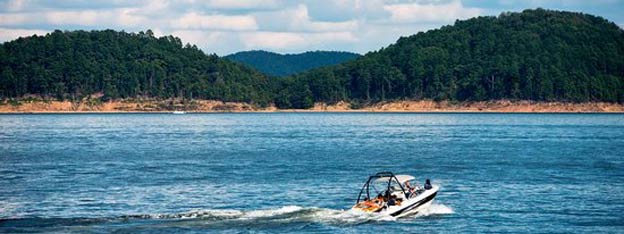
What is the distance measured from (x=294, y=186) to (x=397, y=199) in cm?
1584

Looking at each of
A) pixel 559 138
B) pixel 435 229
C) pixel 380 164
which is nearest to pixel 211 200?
pixel 435 229

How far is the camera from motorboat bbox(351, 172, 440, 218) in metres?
54.4

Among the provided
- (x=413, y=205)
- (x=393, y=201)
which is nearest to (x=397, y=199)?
(x=393, y=201)

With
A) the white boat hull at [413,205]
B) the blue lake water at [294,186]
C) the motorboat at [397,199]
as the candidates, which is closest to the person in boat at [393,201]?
the motorboat at [397,199]

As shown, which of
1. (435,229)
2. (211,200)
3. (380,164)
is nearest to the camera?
(435,229)

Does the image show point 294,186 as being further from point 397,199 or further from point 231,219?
point 231,219

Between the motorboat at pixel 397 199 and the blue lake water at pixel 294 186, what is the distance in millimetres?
612

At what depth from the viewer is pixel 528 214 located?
56.0 m

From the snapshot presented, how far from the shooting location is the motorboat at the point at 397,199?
54406mm

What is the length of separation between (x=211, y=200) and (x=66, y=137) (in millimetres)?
95253

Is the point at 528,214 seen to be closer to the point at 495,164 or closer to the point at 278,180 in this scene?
the point at 278,180

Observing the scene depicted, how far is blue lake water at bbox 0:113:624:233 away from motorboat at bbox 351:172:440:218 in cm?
61

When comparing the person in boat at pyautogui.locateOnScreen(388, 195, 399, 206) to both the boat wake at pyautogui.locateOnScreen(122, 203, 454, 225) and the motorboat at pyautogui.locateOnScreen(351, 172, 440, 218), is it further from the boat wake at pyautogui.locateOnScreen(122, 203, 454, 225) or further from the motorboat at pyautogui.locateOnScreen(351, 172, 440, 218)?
the boat wake at pyautogui.locateOnScreen(122, 203, 454, 225)

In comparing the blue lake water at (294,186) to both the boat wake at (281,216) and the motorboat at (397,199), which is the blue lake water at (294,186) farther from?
the motorboat at (397,199)
